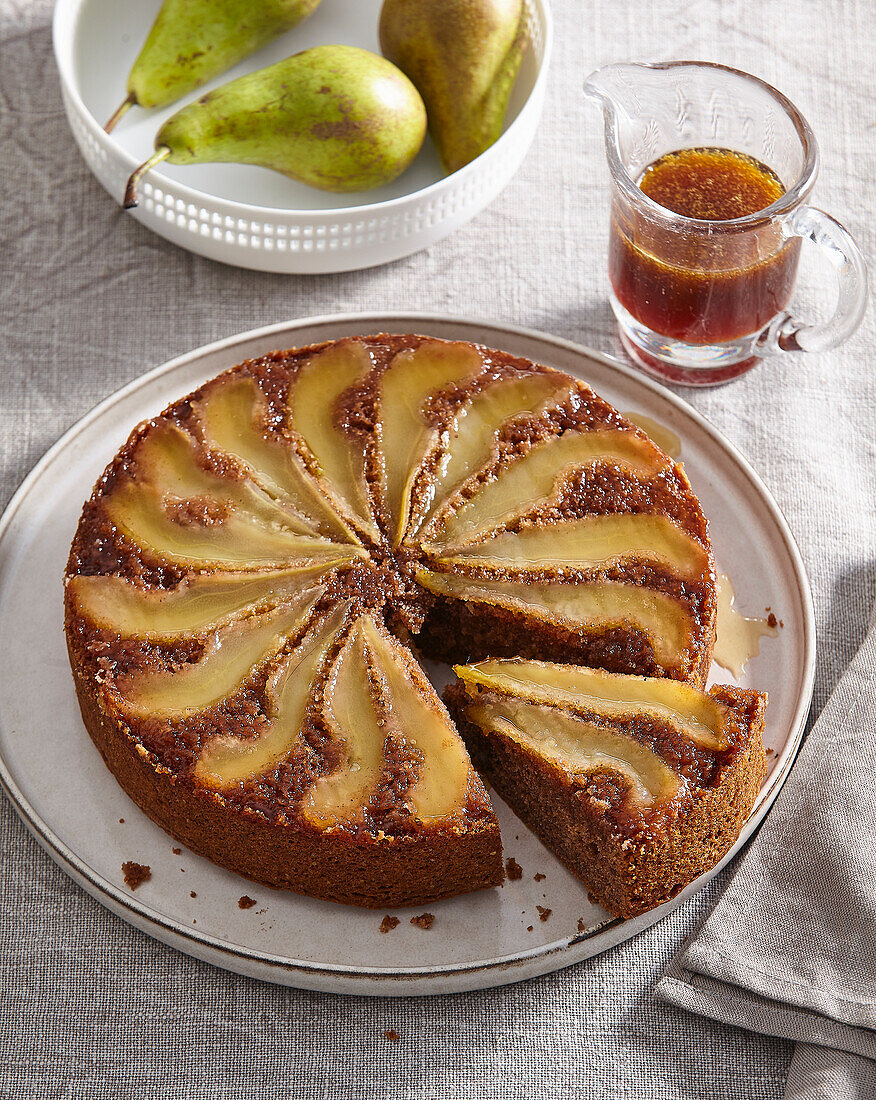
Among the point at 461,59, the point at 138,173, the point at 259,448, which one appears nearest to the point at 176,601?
the point at 259,448

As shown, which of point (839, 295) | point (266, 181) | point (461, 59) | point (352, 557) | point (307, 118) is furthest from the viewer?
point (266, 181)

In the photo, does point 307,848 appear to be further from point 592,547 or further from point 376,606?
point 592,547

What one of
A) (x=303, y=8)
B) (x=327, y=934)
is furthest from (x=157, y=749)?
(x=303, y=8)

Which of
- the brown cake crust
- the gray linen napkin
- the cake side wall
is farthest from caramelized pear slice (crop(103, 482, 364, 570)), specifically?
the gray linen napkin

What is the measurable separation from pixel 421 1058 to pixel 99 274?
6.88 ft

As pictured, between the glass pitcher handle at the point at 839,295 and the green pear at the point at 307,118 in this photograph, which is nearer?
the glass pitcher handle at the point at 839,295

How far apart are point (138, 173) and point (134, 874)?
63.7 inches

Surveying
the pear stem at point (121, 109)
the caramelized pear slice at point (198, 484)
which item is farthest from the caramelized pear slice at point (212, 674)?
the pear stem at point (121, 109)

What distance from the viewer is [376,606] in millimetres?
2373

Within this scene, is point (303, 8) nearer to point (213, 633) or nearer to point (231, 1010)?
point (213, 633)

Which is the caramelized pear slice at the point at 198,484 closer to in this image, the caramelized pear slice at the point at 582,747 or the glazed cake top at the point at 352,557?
the glazed cake top at the point at 352,557

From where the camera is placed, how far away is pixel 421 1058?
2.15 metres

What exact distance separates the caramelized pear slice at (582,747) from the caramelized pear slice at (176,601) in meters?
0.52

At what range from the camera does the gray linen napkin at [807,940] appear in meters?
2.11
